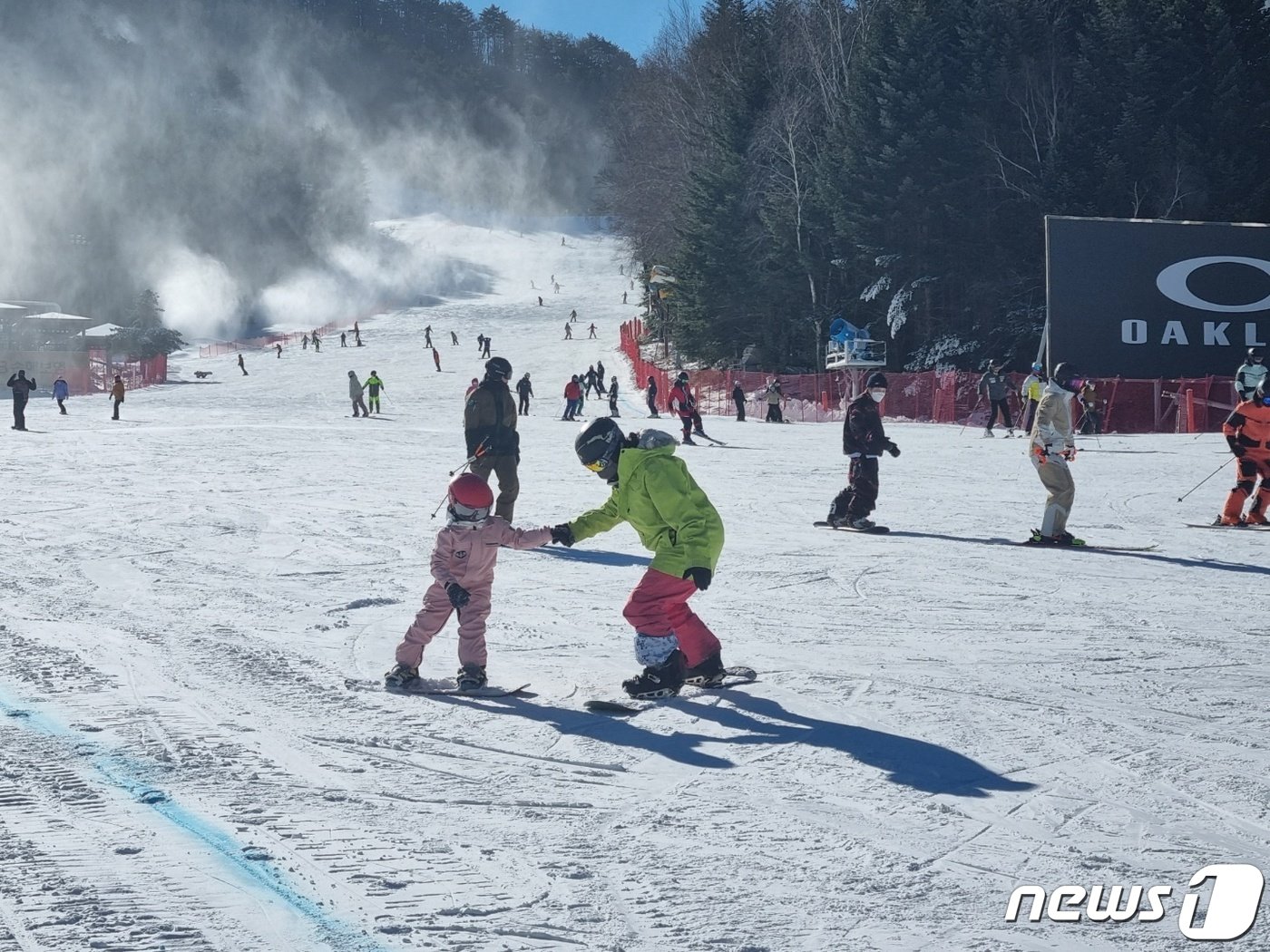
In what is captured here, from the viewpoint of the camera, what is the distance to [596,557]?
35.4ft

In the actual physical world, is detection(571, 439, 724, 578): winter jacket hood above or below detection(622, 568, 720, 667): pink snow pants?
above

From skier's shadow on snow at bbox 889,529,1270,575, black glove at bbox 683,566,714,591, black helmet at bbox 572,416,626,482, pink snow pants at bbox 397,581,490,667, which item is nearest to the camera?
black glove at bbox 683,566,714,591

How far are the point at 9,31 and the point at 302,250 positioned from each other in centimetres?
4822

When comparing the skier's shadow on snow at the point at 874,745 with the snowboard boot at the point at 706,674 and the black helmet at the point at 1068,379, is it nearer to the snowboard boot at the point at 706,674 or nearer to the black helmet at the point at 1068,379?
the snowboard boot at the point at 706,674

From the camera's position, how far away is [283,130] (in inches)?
5005

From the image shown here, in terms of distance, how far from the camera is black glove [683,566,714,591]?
5.82 metres

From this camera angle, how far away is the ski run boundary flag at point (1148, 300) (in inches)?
1082

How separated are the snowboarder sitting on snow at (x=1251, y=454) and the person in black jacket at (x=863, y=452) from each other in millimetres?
3182

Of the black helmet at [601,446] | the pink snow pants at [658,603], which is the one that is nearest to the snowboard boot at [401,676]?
the pink snow pants at [658,603]

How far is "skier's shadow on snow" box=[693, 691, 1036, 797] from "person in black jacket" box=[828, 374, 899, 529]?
6126mm

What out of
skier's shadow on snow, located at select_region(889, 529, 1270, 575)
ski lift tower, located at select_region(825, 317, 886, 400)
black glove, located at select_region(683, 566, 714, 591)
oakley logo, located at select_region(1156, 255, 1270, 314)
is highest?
oakley logo, located at select_region(1156, 255, 1270, 314)

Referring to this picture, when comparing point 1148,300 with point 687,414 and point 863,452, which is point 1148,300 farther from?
point 863,452

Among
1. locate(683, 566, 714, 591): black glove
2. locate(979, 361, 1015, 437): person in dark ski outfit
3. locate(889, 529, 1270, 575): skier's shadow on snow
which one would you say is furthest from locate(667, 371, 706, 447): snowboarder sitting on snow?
locate(683, 566, 714, 591): black glove

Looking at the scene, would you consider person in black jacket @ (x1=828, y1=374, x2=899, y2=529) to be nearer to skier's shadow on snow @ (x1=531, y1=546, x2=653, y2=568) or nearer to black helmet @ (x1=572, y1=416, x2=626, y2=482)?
skier's shadow on snow @ (x1=531, y1=546, x2=653, y2=568)
